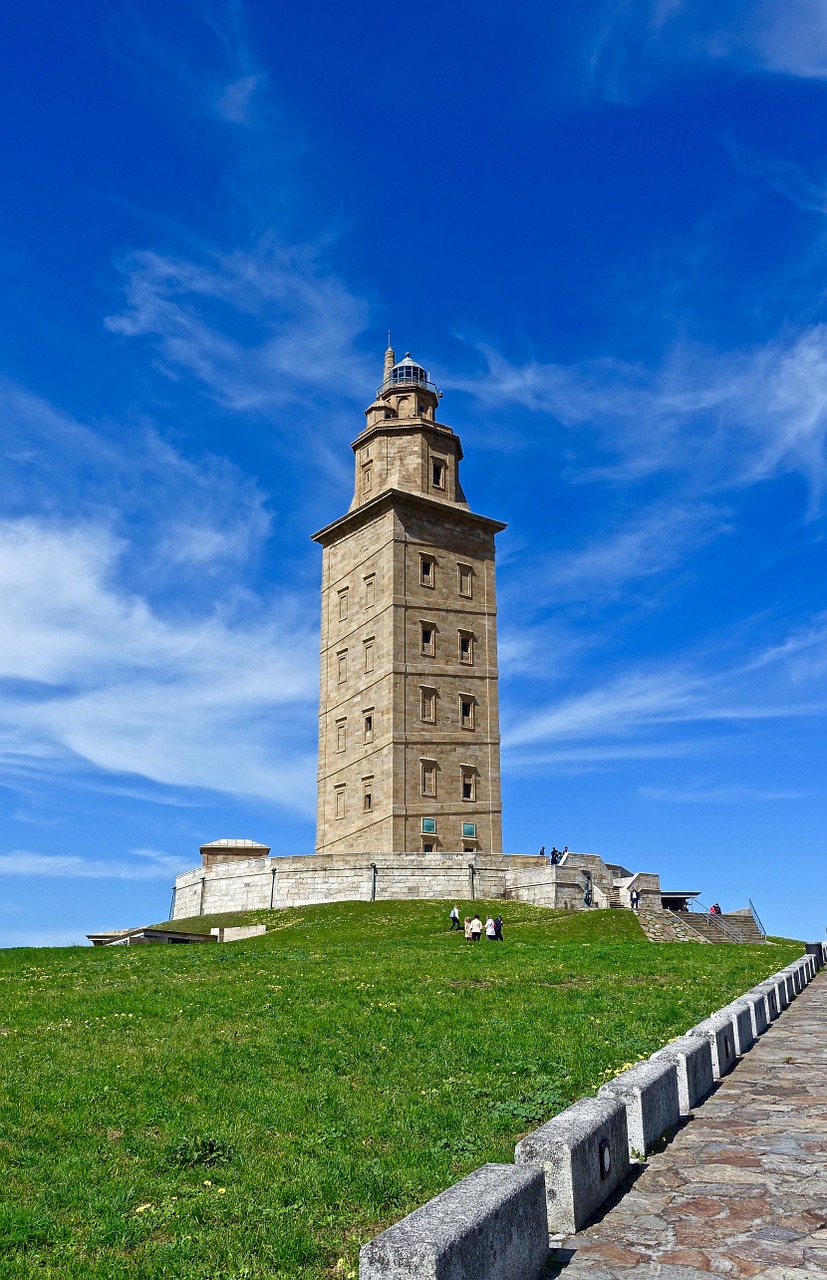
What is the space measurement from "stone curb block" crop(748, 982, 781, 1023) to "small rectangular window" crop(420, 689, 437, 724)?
4210 centimetres

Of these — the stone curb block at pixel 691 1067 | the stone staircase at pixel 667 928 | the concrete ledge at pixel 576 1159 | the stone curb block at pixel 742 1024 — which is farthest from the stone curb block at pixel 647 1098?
the stone staircase at pixel 667 928

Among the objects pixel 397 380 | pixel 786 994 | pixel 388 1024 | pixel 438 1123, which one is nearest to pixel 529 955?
pixel 786 994

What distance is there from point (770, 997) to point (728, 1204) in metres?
11.5

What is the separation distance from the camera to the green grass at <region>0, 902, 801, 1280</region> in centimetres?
758

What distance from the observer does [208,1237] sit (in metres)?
7.38

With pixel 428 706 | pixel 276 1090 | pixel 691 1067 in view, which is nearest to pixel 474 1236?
pixel 691 1067

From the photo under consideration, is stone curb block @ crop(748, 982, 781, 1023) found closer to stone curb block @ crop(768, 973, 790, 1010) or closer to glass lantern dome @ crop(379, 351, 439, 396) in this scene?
stone curb block @ crop(768, 973, 790, 1010)

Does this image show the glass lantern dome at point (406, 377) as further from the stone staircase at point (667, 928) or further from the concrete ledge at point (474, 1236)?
the concrete ledge at point (474, 1236)

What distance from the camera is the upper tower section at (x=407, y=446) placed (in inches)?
2640

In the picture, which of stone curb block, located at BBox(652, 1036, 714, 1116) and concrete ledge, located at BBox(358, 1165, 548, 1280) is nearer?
concrete ledge, located at BBox(358, 1165, 548, 1280)

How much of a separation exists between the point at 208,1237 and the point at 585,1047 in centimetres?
752

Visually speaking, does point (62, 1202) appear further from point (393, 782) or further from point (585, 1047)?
point (393, 782)

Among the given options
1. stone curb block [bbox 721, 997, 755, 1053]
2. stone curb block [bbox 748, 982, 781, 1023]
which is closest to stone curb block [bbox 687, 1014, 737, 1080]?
stone curb block [bbox 721, 997, 755, 1053]

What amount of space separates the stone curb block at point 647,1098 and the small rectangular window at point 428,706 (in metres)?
50.9
